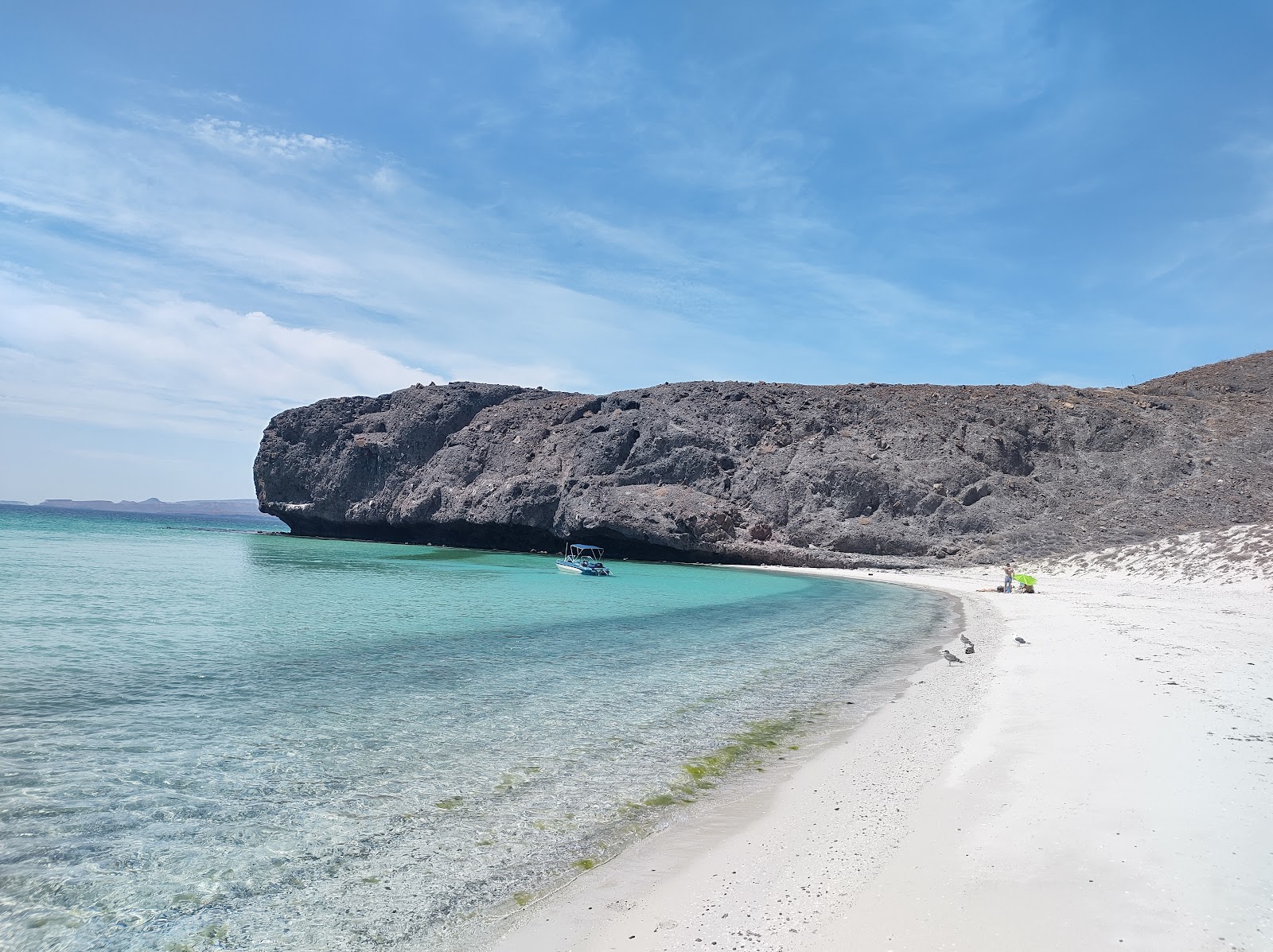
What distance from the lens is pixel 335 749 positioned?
7.57 metres

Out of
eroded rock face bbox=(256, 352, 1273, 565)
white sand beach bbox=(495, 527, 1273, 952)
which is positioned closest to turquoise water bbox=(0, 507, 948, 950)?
white sand beach bbox=(495, 527, 1273, 952)

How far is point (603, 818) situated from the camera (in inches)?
235

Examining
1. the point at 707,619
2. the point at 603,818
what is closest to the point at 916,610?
the point at 707,619

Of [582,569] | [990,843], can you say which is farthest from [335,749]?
[582,569]

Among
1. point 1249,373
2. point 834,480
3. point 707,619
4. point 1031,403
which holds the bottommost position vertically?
point 707,619

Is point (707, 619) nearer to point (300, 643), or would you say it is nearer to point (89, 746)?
point (300, 643)

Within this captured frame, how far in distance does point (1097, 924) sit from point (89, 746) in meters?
8.89

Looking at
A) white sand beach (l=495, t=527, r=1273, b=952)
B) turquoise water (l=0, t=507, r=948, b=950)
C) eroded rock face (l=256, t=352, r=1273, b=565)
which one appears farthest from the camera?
eroded rock face (l=256, t=352, r=1273, b=565)

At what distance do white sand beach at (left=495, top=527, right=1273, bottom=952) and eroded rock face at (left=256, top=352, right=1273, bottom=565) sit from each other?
37.9 metres

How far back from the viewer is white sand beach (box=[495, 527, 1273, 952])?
379cm

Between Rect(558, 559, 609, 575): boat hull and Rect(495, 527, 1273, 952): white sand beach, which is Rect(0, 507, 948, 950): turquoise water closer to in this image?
Rect(495, 527, 1273, 952): white sand beach

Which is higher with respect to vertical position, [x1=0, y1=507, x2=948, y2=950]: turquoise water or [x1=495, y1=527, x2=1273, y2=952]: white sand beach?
[x1=495, y1=527, x2=1273, y2=952]: white sand beach

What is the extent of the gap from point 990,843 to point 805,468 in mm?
53597

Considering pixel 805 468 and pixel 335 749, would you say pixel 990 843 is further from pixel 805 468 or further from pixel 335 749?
pixel 805 468
